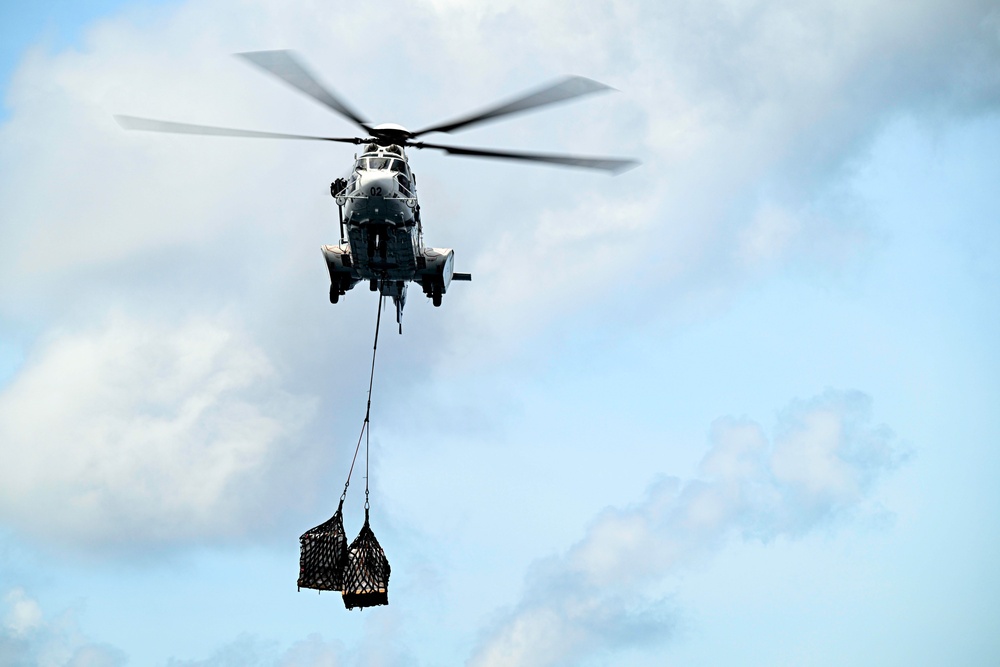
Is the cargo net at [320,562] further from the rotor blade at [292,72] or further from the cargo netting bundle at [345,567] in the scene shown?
the rotor blade at [292,72]

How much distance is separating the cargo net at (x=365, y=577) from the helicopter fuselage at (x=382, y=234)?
938 cm

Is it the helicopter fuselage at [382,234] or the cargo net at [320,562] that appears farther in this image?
the cargo net at [320,562]

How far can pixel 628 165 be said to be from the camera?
101 ft

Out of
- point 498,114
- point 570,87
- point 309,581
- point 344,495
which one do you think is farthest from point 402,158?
point 309,581

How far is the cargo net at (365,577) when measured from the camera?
35.8 meters

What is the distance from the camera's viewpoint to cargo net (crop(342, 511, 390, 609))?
117 ft

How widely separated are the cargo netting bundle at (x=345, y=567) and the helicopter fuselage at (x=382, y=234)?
901 centimetres

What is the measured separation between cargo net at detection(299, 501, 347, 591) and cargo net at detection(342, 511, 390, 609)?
0.31 metres

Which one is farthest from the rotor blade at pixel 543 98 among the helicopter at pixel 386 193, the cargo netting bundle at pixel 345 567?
the cargo netting bundle at pixel 345 567

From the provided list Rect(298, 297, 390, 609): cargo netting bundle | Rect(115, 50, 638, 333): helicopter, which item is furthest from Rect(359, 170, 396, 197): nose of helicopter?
Rect(298, 297, 390, 609): cargo netting bundle

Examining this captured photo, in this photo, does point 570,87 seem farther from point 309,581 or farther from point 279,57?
point 309,581

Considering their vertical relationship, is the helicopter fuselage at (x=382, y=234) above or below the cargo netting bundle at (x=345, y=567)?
above

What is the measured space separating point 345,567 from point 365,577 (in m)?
0.76

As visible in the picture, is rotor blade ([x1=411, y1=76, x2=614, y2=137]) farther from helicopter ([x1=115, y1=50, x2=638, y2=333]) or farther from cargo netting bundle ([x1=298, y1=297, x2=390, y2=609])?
cargo netting bundle ([x1=298, y1=297, x2=390, y2=609])
